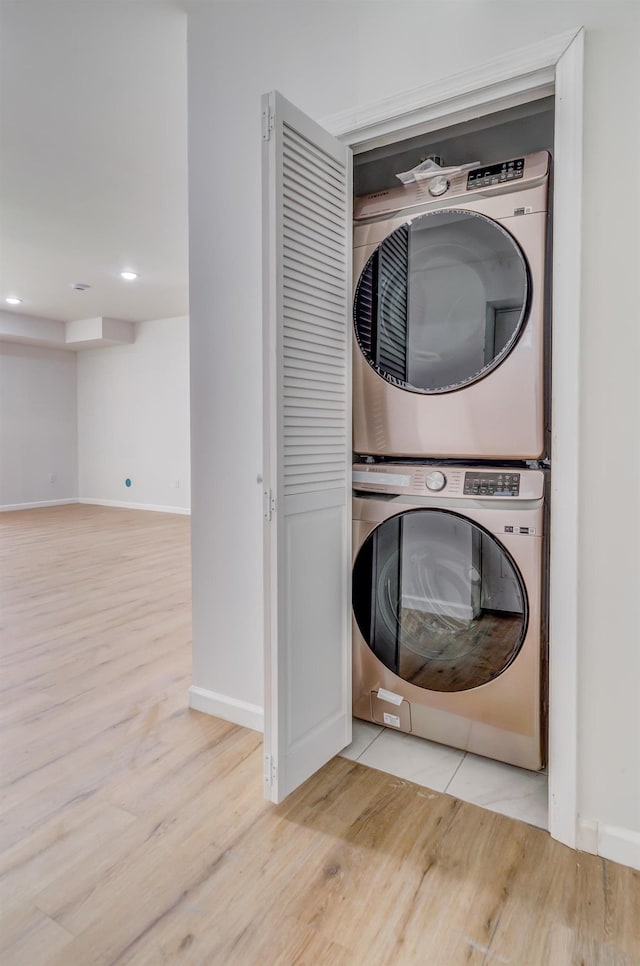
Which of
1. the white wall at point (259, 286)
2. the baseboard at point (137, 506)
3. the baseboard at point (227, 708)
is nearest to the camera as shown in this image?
the white wall at point (259, 286)

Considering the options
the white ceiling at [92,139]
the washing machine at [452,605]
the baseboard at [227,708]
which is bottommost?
the baseboard at [227,708]

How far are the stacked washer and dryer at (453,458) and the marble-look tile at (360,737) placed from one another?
81 millimetres

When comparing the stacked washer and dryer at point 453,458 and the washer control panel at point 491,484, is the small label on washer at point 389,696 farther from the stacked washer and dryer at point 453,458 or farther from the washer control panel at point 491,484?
the washer control panel at point 491,484

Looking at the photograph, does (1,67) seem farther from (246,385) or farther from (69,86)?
(246,385)

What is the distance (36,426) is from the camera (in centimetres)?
760

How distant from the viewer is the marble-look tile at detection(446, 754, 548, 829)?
4.96 ft

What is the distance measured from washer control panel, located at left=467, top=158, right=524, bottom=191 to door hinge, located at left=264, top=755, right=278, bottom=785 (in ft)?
5.65

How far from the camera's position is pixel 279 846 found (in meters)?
1.39

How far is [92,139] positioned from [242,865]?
3.17 m

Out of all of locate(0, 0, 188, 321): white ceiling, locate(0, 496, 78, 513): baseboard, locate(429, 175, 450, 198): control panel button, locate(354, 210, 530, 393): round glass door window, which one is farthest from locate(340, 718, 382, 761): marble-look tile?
locate(0, 496, 78, 513): baseboard

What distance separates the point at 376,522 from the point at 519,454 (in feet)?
1.64

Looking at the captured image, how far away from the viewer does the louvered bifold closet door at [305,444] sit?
1449mm

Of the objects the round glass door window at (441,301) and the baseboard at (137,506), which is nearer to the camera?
the round glass door window at (441,301)

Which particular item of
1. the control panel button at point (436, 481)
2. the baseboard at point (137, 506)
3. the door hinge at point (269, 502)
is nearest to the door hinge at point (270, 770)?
the door hinge at point (269, 502)
